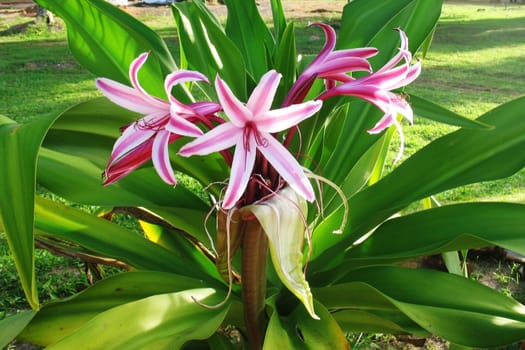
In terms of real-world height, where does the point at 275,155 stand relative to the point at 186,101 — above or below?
above

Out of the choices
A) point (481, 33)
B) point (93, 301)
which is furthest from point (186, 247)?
point (481, 33)

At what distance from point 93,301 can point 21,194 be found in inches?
14.3

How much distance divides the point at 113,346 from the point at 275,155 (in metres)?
0.40

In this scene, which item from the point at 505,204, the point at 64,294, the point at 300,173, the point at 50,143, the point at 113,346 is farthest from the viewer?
the point at 64,294

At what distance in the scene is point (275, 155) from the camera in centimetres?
79

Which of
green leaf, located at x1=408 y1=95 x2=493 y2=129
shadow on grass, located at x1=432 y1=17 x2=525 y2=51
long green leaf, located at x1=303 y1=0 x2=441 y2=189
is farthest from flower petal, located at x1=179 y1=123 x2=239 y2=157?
shadow on grass, located at x1=432 y1=17 x2=525 y2=51

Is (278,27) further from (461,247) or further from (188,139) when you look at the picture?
(461,247)

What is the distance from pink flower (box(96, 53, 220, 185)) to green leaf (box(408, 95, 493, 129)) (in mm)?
348

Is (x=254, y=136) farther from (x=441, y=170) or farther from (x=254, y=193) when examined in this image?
(x=441, y=170)

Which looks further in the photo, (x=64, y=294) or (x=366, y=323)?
(x=64, y=294)

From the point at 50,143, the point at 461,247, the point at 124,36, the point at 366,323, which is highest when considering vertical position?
the point at 124,36

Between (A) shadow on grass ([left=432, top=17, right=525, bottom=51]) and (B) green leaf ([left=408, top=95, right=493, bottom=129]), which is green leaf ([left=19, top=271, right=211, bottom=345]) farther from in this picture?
(A) shadow on grass ([left=432, top=17, right=525, bottom=51])

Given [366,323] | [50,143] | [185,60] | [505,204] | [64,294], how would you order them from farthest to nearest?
[64,294]
[185,60]
[366,323]
[505,204]
[50,143]

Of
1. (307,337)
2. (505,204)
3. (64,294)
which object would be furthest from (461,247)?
(64,294)
